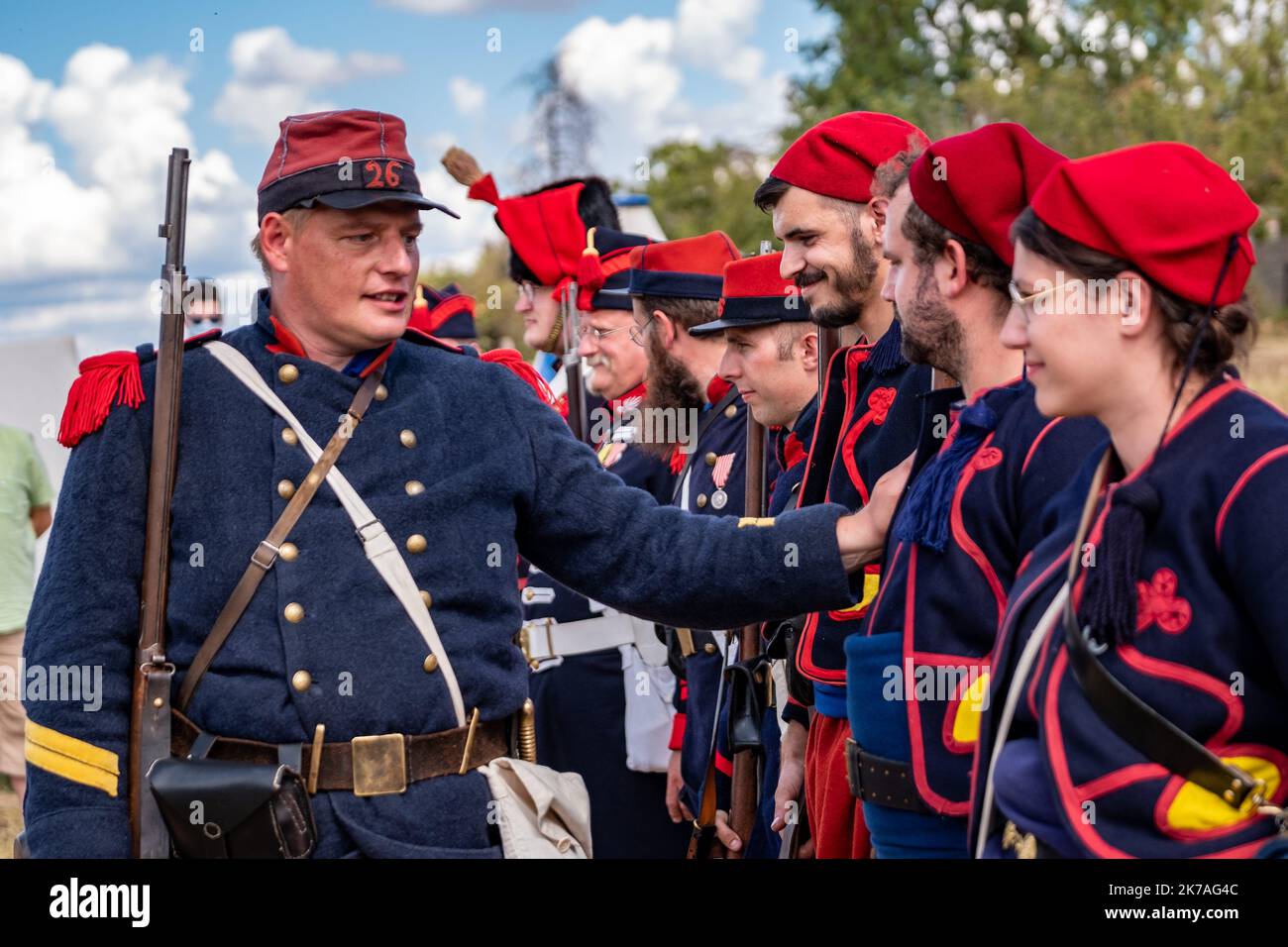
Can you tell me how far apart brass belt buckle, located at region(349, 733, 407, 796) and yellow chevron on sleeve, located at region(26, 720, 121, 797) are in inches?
17.1

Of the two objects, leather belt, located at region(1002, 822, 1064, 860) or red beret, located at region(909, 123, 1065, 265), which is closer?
leather belt, located at region(1002, 822, 1064, 860)

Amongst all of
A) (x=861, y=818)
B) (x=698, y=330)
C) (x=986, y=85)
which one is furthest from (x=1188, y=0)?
(x=861, y=818)

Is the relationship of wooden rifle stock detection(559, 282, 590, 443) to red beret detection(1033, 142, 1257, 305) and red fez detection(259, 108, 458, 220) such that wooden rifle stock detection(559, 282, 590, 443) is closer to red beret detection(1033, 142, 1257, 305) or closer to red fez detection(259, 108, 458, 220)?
red fez detection(259, 108, 458, 220)

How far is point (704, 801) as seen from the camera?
16.0ft

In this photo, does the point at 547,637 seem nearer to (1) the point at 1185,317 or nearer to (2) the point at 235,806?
(2) the point at 235,806

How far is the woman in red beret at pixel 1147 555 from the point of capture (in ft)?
7.25

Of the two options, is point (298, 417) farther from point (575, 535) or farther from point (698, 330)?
point (698, 330)

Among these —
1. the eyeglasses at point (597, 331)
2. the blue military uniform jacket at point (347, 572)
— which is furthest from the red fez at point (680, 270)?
the blue military uniform jacket at point (347, 572)

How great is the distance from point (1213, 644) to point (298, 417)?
5.67 feet

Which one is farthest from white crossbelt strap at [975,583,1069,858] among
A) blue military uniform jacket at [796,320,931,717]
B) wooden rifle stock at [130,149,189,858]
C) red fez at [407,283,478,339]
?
red fez at [407,283,478,339]

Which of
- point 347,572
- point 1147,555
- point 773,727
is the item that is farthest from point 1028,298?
point 773,727

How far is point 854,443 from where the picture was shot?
3.64 metres

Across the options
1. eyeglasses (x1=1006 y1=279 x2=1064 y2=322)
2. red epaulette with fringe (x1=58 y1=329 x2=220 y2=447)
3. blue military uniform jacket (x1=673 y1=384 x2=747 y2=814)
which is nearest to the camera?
eyeglasses (x1=1006 y1=279 x2=1064 y2=322)

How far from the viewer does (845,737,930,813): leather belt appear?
2938mm
